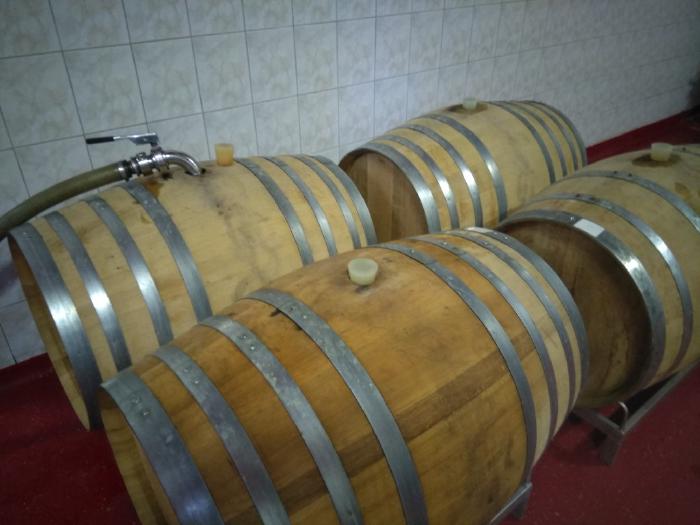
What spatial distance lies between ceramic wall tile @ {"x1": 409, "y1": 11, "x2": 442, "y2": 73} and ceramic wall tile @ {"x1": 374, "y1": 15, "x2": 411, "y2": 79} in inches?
2.5

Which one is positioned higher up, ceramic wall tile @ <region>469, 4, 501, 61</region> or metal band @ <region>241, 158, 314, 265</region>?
ceramic wall tile @ <region>469, 4, 501, 61</region>

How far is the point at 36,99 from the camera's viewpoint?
239 centimetres

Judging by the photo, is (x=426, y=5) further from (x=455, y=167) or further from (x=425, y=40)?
(x=455, y=167)

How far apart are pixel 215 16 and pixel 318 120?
102cm

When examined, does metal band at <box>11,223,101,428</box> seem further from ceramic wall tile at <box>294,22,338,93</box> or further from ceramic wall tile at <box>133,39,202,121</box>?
ceramic wall tile at <box>294,22,338,93</box>

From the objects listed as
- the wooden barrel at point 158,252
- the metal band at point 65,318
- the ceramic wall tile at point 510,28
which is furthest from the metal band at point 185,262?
the ceramic wall tile at point 510,28

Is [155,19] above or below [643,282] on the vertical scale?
above

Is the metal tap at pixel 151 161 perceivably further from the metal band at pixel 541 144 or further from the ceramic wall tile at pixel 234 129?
the metal band at pixel 541 144

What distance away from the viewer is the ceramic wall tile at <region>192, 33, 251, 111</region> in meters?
2.79

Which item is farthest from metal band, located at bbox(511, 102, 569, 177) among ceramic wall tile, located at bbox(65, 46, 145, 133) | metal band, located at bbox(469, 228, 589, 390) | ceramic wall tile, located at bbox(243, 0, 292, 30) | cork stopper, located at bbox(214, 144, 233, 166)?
ceramic wall tile, located at bbox(65, 46, 145, 133)

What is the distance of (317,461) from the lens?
1083mm

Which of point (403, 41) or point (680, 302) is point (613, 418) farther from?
point (403, 41)

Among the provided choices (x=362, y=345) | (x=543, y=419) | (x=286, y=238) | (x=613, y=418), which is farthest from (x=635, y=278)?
(x=286, y=238)

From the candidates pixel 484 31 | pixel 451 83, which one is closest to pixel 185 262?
pixel 451 83
